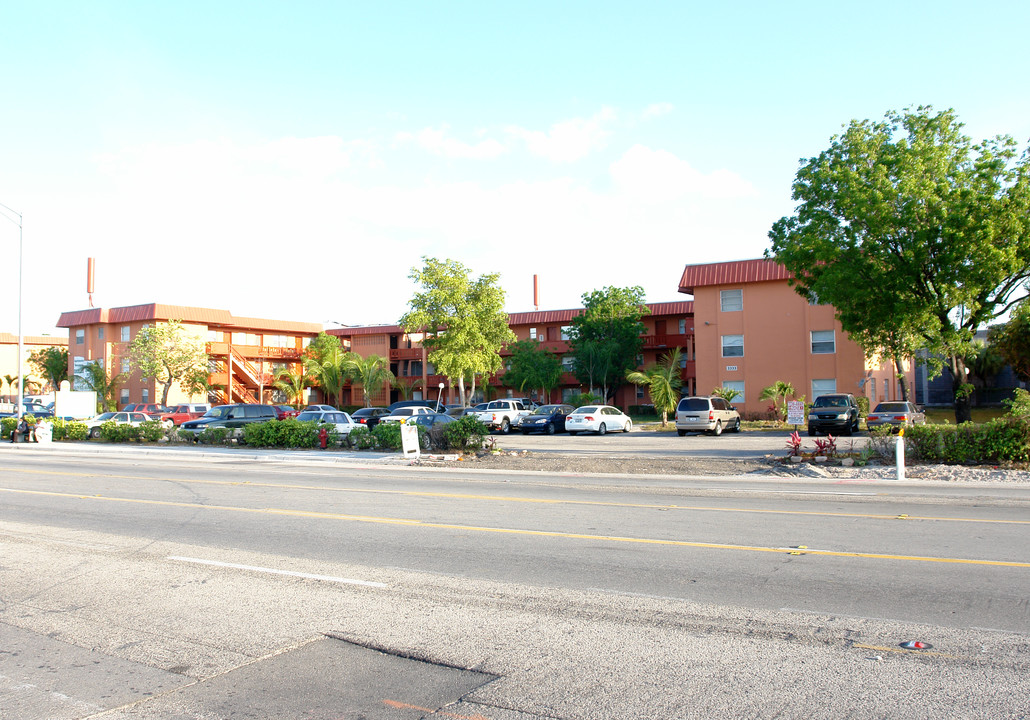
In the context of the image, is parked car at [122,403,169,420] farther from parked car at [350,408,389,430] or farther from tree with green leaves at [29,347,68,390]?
tree with green leaves at [29,347,68,390]

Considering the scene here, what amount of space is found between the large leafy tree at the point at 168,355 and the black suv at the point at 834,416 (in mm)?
41567

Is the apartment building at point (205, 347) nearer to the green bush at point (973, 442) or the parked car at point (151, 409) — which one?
the parked car at point (151, 409)

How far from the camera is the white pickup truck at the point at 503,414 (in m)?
40.0

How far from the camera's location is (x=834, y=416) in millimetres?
30750

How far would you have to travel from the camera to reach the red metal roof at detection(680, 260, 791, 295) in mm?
43103

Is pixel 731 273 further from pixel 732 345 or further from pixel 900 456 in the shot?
pixel 900 456

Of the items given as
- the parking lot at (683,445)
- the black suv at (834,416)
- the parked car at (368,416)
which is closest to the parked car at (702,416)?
the parking lot at (683,445)

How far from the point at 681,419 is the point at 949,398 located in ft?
122

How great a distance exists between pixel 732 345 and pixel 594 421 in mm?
12031

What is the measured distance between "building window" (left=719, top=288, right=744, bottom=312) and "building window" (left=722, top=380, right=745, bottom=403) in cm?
411

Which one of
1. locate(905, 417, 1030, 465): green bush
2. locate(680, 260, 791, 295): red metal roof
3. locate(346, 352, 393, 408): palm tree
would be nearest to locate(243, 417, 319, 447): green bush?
locate(905, 417, 1030, 465): green bush

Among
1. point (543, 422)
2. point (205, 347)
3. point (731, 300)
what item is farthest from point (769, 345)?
point (205, 347)

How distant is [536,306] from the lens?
72.6 m

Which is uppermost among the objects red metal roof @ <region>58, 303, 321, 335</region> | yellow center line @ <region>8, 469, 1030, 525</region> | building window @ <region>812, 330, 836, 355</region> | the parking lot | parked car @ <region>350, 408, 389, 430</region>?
red metal roof @ <region>58, 303, 321, 335</region>
